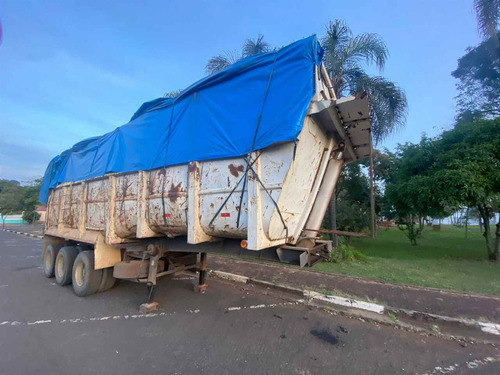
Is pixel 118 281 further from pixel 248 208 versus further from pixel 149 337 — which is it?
pixel 248 208

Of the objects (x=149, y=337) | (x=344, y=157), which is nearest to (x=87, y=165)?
(x=149, y=337)

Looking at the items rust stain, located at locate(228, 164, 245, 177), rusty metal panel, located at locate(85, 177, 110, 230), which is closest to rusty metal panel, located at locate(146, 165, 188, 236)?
rust stain, located at locate(228, 164, 245, 177)

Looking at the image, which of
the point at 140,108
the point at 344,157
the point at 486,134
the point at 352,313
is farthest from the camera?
the point at 486,134

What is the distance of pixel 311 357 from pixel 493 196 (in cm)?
885

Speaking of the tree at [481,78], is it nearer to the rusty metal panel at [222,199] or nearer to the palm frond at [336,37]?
the palm frond at [336,37]

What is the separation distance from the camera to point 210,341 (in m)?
3.74

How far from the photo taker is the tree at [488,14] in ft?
35.2

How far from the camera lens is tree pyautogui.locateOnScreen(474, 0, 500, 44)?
423 inches

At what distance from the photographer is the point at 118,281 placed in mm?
6680

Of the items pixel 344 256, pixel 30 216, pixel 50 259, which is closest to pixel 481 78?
pixel 344 256

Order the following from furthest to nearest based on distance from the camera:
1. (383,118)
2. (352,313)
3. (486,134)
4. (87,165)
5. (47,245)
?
1. (383,118)
2. (486,134)
3. (47,245)
4. (87,165)
5. (352,313)

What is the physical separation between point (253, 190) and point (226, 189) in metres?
0.46

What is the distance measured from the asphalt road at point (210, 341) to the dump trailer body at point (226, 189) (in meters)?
0.84

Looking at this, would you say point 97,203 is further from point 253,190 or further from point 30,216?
point 30,216
